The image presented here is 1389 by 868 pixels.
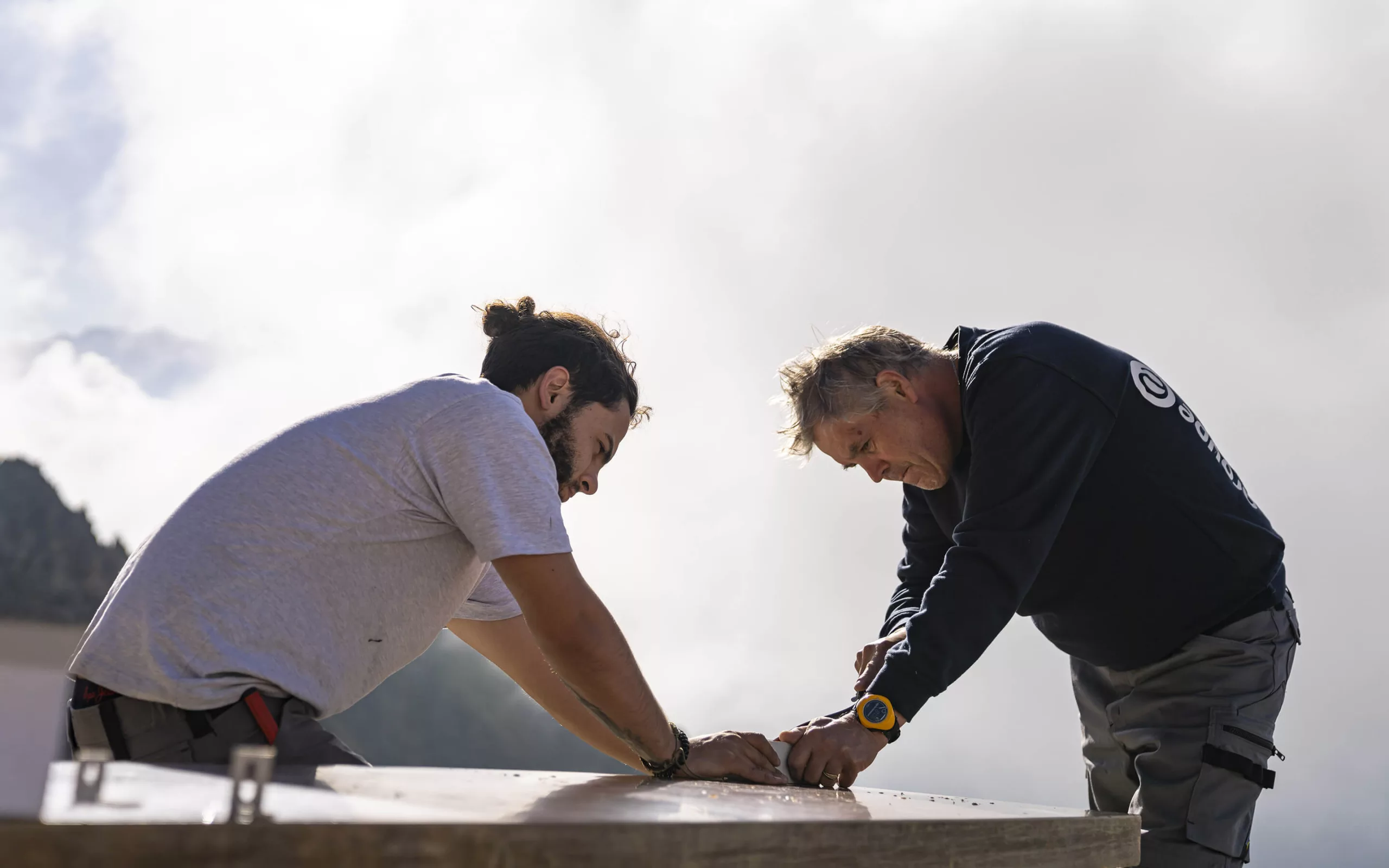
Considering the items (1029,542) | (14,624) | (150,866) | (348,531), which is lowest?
(150,866)

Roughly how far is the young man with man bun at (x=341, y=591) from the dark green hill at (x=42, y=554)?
0.82m

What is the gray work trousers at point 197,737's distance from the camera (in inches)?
64.1

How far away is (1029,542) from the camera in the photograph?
2.29 metres

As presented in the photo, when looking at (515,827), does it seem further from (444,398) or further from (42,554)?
(444,398)

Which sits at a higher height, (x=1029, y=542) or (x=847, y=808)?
(x=1029, y=542)

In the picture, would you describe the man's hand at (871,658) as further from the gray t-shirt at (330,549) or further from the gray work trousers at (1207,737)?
the gray t-shirt at (330,549)

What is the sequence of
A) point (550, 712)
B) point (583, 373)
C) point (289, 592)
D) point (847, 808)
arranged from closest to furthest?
point (847, 808) → point (289, 592) → point (583, 373) → point (550, 712)

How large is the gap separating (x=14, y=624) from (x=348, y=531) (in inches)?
41.7

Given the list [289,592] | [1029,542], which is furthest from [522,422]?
[1029,542]

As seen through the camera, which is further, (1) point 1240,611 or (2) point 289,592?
(1) point 1240,611

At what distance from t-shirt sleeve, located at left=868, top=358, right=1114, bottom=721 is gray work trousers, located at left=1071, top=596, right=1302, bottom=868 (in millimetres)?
444

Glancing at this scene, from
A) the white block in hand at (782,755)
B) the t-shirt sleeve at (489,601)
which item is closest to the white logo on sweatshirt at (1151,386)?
the white block in hand at (782,755)

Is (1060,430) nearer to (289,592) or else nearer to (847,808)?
(847,808)

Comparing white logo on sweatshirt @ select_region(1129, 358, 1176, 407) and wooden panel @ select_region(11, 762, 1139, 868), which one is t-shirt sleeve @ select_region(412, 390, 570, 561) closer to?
wooden panel @ select_region(11, 762, 1139, 868)
